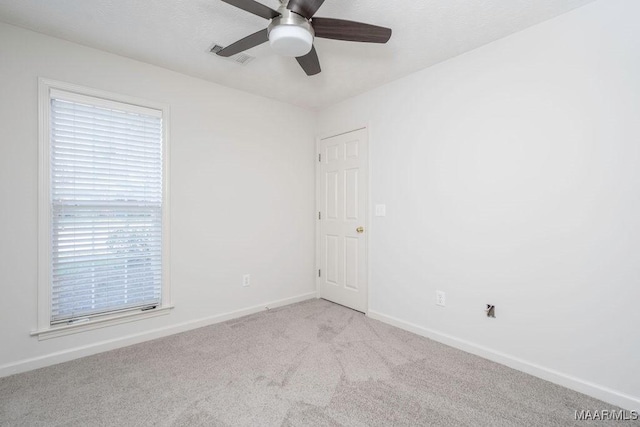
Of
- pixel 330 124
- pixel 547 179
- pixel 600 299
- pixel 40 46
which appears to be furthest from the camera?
pixel 330 124

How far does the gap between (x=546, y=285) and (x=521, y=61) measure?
1.64 metres

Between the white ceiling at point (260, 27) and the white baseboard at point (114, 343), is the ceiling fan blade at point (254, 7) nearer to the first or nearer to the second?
the white ceiling at point (260, 27)

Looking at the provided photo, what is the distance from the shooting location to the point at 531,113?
83.1 inches

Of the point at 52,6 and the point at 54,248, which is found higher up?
the point at 52,6

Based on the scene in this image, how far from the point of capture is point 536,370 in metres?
2.07

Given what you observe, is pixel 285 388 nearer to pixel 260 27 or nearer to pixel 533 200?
pixel 533 200

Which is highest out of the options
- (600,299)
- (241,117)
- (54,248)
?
(241,117)

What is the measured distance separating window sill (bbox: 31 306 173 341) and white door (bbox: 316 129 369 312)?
6.14ft

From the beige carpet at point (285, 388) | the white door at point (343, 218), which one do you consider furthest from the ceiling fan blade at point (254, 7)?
the beige carpet at point (285, 388)

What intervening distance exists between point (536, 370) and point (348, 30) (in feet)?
8.55

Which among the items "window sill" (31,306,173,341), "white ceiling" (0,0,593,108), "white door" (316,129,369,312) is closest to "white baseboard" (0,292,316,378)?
"window sill" (31,306,173,341)

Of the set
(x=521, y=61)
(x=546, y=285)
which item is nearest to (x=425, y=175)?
(x=521, y=61)

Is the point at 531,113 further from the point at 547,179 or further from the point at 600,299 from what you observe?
the point at 600,299

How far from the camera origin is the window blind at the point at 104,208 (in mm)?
2285
